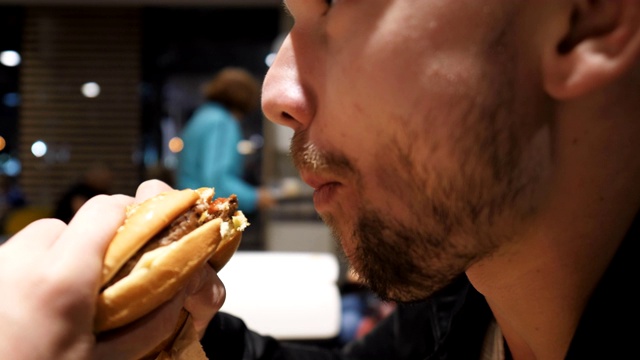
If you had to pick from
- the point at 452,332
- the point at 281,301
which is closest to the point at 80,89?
the point at 281,301

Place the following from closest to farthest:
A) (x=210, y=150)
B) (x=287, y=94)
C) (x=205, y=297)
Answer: (x=287, y=94) < (x=205, y=297) < (x=210, y=150)

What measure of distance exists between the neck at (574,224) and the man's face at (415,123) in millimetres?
45

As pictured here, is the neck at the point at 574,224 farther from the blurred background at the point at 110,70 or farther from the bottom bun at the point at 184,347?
the blurred background at the point at 110,70

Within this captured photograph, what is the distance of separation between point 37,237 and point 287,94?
1.22ft

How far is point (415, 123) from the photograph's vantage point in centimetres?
81

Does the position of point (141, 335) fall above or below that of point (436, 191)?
below

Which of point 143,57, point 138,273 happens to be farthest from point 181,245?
point 143,57

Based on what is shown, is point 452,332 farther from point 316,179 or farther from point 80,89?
point 80,89

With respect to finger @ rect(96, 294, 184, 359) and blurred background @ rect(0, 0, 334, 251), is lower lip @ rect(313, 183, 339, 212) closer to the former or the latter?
finger @ rect(96, 294, 184, 359)

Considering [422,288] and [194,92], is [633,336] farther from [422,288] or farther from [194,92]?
[194,92]

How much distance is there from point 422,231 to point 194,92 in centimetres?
574

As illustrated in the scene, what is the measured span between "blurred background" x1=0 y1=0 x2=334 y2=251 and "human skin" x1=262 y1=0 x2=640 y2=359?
5548 millimetres

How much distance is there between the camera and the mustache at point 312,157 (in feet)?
2.85

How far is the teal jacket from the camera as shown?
3.43 m
